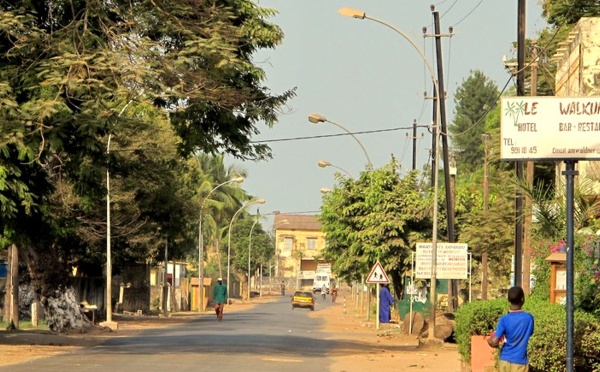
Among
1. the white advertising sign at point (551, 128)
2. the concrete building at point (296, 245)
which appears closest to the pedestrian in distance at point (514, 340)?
the white advertising sign at point (551, 128)

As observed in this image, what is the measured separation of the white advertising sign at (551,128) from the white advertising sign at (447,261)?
23.1 meters

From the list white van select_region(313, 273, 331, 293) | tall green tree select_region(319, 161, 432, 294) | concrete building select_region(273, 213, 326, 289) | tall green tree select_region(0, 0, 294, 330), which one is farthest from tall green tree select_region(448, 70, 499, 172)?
tall green tree select_region(0, 0, 294, 330)

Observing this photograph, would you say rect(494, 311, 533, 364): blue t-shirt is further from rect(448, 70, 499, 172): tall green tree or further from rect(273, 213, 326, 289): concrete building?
rect(273, 213, 326, 289): concrete building

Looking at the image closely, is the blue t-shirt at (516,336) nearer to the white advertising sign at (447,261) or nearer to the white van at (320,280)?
the white advertising sign at (447,261)

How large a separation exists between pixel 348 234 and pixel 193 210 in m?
7.31

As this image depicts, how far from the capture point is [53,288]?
38.9 meters

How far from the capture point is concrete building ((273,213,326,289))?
16862 cm

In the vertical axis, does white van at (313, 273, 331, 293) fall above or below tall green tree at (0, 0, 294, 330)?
below

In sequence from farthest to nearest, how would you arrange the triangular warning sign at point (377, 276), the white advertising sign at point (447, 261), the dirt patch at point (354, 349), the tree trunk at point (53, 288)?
the triangular warning sign at point (377, 276)
the tree trunk at point (53, 288)
the white advertising sign at point (447, 261)
the dirt patch at point (354, 349)

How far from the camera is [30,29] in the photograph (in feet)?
78.6

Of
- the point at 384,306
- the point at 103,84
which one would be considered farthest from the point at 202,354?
the point at 384,306

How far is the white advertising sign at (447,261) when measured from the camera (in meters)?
37.5

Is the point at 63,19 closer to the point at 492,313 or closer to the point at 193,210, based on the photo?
the point at 492,313

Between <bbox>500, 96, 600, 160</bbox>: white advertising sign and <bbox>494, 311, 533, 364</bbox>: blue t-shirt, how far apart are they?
1.89 m
